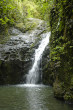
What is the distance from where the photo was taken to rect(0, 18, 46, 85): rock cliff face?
10.9m

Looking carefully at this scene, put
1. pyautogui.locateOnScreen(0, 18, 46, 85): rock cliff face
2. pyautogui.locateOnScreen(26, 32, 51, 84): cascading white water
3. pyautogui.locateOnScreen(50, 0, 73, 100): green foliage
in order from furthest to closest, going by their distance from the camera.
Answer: pyautogui.locateOnScreen(0, 18, 46, 85): rock cliff face
pyautogui.locateOnScreen(26, 32, 51, 84): cascading white water
pyautogui.locateOnScreen(50, 0, 73, 100): green foliage

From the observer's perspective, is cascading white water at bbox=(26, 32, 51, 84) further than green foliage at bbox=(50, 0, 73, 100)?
Yes

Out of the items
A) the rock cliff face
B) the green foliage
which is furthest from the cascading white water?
the green foliage

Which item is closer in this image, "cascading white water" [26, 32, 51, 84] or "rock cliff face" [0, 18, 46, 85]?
"cascading white water" [26, 32, 51, 84]

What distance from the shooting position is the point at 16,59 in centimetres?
1108

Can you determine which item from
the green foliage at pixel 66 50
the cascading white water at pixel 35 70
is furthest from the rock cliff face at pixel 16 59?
the green foliage at pixel 66 50

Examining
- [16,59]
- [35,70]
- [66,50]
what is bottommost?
[35,70]

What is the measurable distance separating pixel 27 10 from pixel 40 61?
13044 mm

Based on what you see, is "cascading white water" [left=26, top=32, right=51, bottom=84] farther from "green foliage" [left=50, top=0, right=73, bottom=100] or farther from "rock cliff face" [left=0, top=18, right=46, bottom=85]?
"green foliage" [left=50, top=0, right=73, bottom=100]

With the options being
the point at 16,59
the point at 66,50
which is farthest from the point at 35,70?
the point at 66,50

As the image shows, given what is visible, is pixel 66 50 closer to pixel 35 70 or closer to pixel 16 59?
pixel 35 70

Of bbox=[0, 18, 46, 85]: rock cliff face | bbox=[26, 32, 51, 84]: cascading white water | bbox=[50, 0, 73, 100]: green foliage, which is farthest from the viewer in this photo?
bbox=[0, 18, 46, 85]: rock cliff face

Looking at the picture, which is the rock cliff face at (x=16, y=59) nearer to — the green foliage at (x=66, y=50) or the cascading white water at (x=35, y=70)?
the cascading white water at (x=35, y=70)

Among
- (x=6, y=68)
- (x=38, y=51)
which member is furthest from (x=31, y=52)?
(x=6, y=68)
